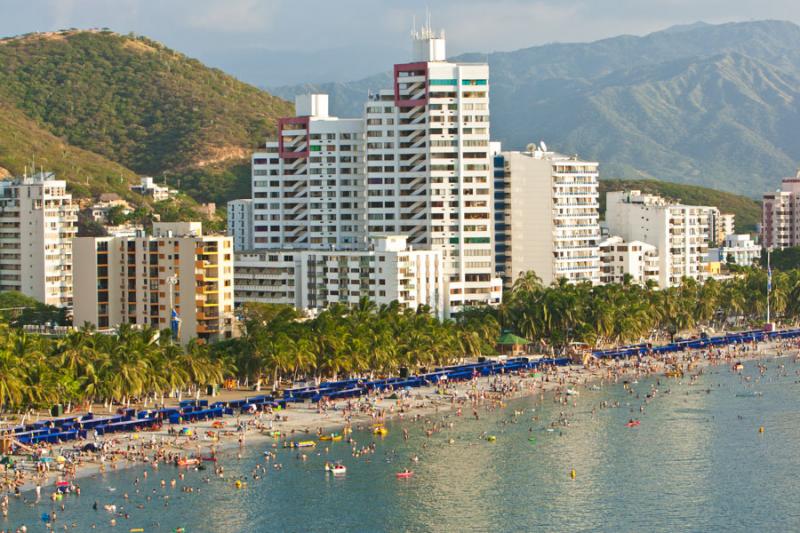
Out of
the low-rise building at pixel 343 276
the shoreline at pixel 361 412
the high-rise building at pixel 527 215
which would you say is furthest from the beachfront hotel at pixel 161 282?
the high-rise building at pixel 527 215

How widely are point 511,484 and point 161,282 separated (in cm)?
6248

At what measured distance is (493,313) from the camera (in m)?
174

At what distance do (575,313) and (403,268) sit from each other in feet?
68.4

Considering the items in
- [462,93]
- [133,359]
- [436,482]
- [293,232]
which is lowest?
[436,482]

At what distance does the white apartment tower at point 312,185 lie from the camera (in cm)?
19188

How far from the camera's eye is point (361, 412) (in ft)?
436

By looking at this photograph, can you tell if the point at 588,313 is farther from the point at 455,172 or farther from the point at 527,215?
the point at 527,215

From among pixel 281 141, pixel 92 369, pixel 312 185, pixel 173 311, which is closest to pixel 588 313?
pixel 312 185

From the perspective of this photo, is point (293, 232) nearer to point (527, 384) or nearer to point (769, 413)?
point (527, 384)

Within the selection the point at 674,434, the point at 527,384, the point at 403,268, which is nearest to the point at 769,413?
the point at 674,434

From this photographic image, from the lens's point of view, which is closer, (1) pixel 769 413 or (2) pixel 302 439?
(2) pixel 302 439

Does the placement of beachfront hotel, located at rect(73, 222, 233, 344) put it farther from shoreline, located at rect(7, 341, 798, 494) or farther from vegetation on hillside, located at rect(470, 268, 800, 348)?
vegetation on hillside, located at rect(470, 268, 800, 348)

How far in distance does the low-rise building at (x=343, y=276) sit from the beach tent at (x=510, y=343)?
31.4 feet

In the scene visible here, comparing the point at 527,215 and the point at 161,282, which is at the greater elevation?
the point at 527,215
